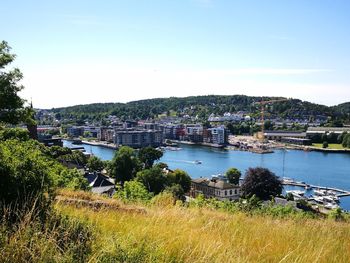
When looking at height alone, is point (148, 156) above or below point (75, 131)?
below

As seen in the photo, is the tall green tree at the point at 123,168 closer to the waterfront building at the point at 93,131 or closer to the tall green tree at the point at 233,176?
the tall green tree at the point at 233,176

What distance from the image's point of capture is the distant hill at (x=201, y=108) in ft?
320

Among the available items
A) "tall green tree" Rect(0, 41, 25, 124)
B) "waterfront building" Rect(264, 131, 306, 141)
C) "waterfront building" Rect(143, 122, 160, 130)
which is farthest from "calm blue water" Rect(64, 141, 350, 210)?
"tall green tree" Rect(0, 41, 25, 124)

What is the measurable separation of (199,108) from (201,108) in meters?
0.61

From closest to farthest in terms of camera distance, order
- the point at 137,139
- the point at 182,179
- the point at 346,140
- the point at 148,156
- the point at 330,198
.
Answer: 1. the point at 330,198
2. the point at 182,179
3. the point at 148,156
4. the point at 346,140
5. the point at 137,139

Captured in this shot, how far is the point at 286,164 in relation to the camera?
141 feet

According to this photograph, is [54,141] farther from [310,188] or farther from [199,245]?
[199,245]

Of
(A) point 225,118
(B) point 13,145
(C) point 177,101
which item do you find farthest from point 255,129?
(B) point 13,145

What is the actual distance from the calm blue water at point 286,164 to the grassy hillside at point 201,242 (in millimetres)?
24347

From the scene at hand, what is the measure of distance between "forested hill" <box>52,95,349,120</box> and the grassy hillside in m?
96.0

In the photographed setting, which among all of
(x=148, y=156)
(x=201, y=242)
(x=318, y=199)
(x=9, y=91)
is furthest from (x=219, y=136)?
(x=201, y=242)

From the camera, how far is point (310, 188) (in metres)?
30.5

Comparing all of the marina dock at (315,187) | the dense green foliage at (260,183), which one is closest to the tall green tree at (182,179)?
the dense green foliage at (260,183)

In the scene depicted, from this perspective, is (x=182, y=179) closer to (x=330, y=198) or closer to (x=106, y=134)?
(x=330, y=198)
